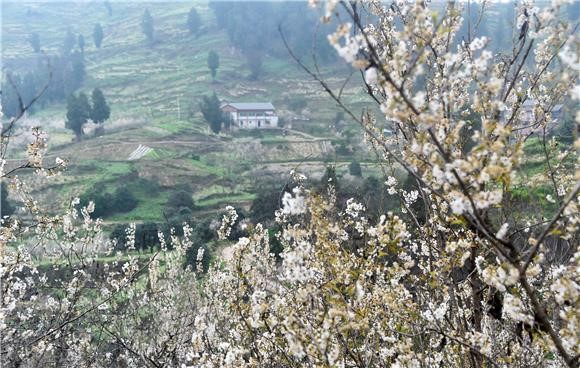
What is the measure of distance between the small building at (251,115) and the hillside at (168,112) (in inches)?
126

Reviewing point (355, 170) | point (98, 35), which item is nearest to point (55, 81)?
point (98, 35)

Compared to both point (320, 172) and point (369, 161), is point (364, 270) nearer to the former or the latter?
point (320, 172)

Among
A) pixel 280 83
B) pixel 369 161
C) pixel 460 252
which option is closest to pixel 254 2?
pixel 280 83

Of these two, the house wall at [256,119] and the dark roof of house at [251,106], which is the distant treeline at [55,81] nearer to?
the dark roof of house at [251,106]

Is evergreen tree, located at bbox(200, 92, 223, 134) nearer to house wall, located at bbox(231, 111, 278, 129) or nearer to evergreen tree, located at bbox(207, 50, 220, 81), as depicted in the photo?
house wall, located at bbox(231, 111, 278, 129)

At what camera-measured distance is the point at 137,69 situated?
107062mm

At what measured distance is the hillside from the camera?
2052 inches

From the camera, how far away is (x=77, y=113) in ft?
221

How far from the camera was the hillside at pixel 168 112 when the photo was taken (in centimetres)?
5212

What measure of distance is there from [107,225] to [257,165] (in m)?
21.7

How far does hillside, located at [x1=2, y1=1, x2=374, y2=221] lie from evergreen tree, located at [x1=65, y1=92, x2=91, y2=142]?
1.94 m

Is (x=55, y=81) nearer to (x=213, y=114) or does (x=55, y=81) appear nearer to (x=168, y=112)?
(x=168, y=112)

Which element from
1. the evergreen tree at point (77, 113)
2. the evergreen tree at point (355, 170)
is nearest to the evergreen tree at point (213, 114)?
the evergreen tree at point (77, 113)

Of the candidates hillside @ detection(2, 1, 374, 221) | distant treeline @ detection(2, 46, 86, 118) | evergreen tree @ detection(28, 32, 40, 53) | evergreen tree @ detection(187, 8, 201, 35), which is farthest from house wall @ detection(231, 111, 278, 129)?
evergreen tree @ detection(28, 32, 40, 53)
